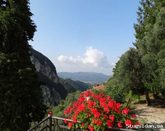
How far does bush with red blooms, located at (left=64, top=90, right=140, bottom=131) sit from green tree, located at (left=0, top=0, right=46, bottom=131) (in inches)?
462

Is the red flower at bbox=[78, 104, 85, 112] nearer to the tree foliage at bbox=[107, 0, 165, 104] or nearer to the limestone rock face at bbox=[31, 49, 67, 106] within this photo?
the tree foliage at bbox=[107, 0, 165, 104]

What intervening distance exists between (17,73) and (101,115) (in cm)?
1288

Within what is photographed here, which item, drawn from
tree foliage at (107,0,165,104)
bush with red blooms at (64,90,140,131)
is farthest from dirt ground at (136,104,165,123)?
bush with red blooms at (64,90,140,131)

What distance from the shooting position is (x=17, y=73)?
65.2 feet

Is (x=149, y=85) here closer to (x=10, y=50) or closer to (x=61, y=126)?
(x=10, y=50)

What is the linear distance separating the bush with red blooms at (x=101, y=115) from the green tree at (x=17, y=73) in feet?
→ 38.5

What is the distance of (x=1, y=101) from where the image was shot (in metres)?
19.1

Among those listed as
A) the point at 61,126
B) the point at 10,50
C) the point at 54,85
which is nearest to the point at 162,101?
the point at 10,50

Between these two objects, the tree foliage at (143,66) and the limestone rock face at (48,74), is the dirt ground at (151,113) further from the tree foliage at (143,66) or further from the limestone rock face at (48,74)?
the limestone rock face at (48,74)

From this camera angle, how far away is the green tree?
63.4 feet

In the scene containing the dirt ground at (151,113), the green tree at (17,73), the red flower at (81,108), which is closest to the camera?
the red flower at (81,108)

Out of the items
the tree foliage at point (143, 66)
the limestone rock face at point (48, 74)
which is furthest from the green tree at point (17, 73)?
the limestone rock face at point (48, 74)

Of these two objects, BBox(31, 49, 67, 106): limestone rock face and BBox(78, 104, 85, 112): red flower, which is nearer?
BBox(78, 104, 85, 112): red flower

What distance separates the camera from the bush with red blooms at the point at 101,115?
25.2 feet
